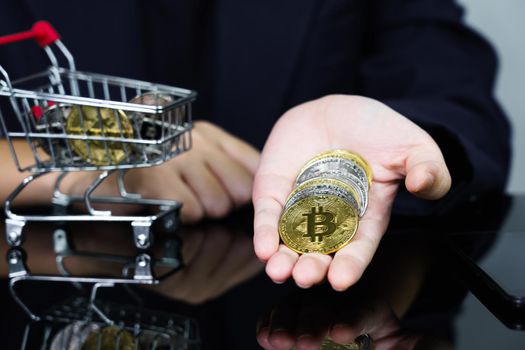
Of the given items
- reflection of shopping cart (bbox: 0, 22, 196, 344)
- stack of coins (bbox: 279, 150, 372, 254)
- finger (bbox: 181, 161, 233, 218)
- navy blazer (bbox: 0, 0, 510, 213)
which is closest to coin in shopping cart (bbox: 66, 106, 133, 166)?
reflection of shopping cart (bbox: 0, 22, 196, 344)

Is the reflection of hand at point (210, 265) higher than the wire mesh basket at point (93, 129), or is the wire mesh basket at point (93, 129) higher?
the wire mesh basket at point (93, 129)

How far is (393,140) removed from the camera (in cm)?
101

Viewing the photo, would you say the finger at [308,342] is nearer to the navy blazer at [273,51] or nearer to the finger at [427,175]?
the finger at [427,175]

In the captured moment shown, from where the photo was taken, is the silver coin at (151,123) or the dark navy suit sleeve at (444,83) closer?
the silver coin at (151,123)

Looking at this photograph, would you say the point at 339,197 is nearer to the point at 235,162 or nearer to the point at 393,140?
the point at 393,140

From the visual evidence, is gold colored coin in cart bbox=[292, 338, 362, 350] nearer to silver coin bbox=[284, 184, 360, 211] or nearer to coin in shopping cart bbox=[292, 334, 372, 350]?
coin in shopping cart bbox=[292, 334, 372, 350]

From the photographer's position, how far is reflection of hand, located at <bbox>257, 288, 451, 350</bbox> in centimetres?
77

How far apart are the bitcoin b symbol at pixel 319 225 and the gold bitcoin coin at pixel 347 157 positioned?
0.13m

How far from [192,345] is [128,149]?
0.47 meters

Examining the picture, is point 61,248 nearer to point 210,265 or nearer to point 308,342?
point 210,265

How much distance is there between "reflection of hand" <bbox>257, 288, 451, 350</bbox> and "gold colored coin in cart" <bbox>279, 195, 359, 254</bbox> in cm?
7

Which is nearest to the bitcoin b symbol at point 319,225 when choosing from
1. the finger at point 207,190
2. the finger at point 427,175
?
the finger at point 427,175

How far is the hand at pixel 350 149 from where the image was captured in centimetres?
83

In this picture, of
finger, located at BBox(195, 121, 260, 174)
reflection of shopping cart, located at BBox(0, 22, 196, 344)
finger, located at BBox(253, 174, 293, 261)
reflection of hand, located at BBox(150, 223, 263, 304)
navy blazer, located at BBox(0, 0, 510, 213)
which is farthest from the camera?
navy blazer, located at BBox(0, 0, 510, 213)
